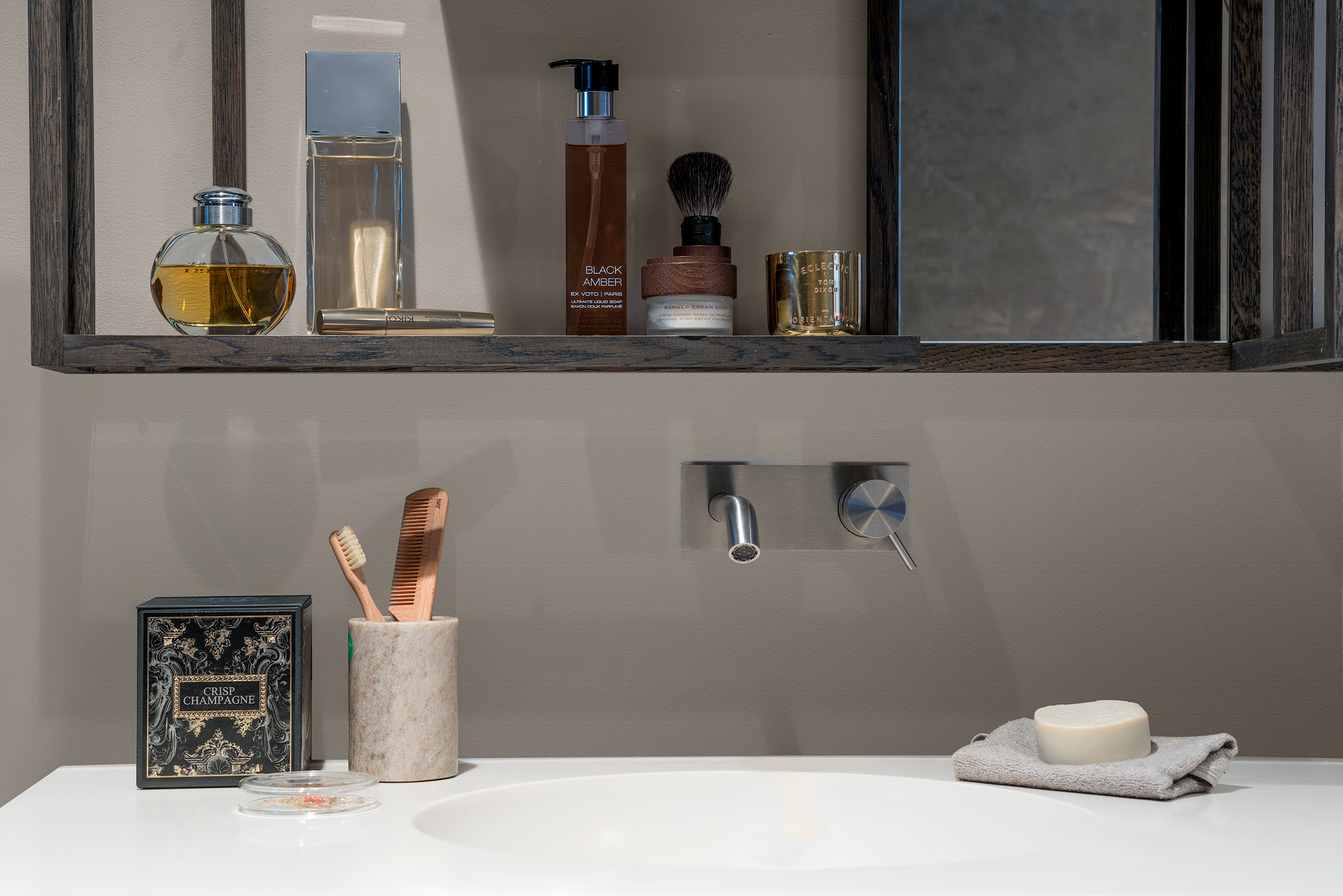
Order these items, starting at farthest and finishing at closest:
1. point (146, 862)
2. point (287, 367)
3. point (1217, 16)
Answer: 1. point (1217, 16)
2. point (287, 367)
3. point (146, 862)

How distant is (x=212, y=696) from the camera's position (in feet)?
2.81

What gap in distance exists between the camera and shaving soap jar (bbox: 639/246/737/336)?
88cm

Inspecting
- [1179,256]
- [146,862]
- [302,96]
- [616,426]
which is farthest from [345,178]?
[1179,256]

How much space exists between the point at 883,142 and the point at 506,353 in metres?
0.42

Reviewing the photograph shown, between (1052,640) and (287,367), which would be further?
(1052,640)

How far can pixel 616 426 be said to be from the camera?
1027mm

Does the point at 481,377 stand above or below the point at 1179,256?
below

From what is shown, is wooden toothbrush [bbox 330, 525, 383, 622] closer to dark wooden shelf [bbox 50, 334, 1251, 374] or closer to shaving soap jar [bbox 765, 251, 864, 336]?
dark wooden shelf [bbox 50, 334, 1251, 374]

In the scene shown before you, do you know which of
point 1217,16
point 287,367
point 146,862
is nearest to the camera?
point 146,862

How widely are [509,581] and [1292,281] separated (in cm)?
75

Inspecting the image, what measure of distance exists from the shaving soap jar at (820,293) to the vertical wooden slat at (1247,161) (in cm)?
36

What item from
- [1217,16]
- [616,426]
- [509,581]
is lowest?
[509,581]

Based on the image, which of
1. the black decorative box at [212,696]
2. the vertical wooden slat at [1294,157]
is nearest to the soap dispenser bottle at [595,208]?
the black decorative box at [212,696]

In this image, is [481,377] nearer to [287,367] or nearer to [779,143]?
[287,367]
